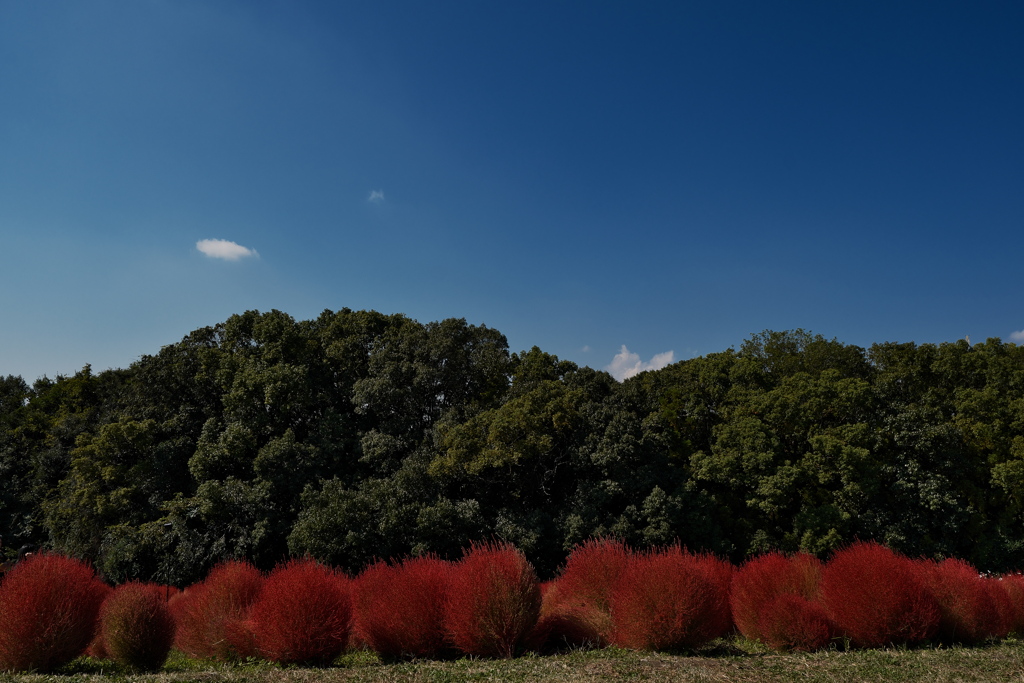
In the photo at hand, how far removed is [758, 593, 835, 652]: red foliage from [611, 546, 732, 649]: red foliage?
130cm

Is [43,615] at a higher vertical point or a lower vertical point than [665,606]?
lower

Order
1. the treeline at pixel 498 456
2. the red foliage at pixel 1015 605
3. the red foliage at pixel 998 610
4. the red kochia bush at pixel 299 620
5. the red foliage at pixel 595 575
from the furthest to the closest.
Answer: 1. the treeline at pixel 498 456
2. the red foliage at pixel 1015 605
3. the red foliage at pixel 998 610
4. the red foliage at pixel 595 575
5. the red kochia bush at pixel 299 620

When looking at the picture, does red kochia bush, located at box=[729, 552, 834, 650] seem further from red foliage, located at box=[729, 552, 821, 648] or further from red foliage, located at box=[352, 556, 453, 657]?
red foliage, located at box=[352, 556, 453, 657]

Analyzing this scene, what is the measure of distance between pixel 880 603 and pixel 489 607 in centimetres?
709

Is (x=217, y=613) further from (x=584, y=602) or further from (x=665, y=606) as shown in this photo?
(x=665, y=606)

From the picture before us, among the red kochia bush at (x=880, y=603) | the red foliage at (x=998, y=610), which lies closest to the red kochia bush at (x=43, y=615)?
the red kochia bush at (x=880, y=603)

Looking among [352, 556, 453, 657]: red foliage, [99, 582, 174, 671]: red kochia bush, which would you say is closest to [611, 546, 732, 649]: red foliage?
[352, 556, 453, 657]: red foliage

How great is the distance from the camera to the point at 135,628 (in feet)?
31.9

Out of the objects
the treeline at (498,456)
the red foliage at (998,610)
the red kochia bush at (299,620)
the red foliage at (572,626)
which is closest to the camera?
the red kochia bush at (299,620)

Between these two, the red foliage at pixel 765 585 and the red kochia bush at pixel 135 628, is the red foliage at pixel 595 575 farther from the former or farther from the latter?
the red kochia bush at pixel 135 628

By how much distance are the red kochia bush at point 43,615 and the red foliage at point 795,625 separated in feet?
39.1

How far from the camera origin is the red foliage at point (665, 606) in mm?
9344

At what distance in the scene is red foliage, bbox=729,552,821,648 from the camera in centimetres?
1136

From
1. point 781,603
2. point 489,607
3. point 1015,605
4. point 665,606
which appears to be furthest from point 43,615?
point 1015,605
